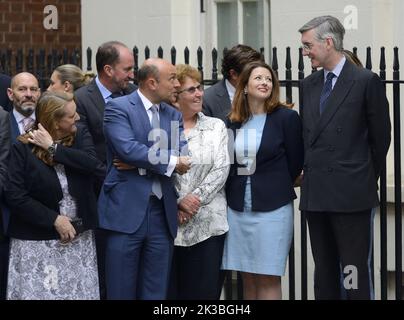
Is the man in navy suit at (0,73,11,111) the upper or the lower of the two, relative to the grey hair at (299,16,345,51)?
lower

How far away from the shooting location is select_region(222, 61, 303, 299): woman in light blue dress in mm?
8281

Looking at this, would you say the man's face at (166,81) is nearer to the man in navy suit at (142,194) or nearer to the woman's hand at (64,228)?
the man in navy suit at (142,194)

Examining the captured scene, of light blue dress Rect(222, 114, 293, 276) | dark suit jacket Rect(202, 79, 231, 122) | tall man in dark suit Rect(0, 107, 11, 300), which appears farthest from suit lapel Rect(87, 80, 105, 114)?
light blue dress Rect(222, 114, 293, 276)

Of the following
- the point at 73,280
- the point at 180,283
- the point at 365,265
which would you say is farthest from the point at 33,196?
the point at 365,265

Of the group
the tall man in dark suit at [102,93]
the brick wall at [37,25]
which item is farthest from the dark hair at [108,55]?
the brick wall at [37,25]

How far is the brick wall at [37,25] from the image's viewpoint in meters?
14.1

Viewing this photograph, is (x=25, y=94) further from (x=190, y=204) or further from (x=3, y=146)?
(x=190, y=204)

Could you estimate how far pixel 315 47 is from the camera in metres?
8.07

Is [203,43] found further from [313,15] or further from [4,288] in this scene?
[4,288]

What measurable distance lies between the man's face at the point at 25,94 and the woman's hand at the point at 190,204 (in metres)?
1.36

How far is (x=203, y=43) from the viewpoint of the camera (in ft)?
37.6

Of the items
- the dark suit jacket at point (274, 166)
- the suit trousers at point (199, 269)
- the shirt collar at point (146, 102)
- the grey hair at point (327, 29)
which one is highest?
the grey hair at point (327, 29)

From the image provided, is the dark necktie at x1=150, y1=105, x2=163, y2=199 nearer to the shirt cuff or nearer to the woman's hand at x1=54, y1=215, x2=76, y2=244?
the shirt cuff

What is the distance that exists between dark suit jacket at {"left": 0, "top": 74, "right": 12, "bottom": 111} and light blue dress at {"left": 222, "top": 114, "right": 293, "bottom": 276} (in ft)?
6.61
